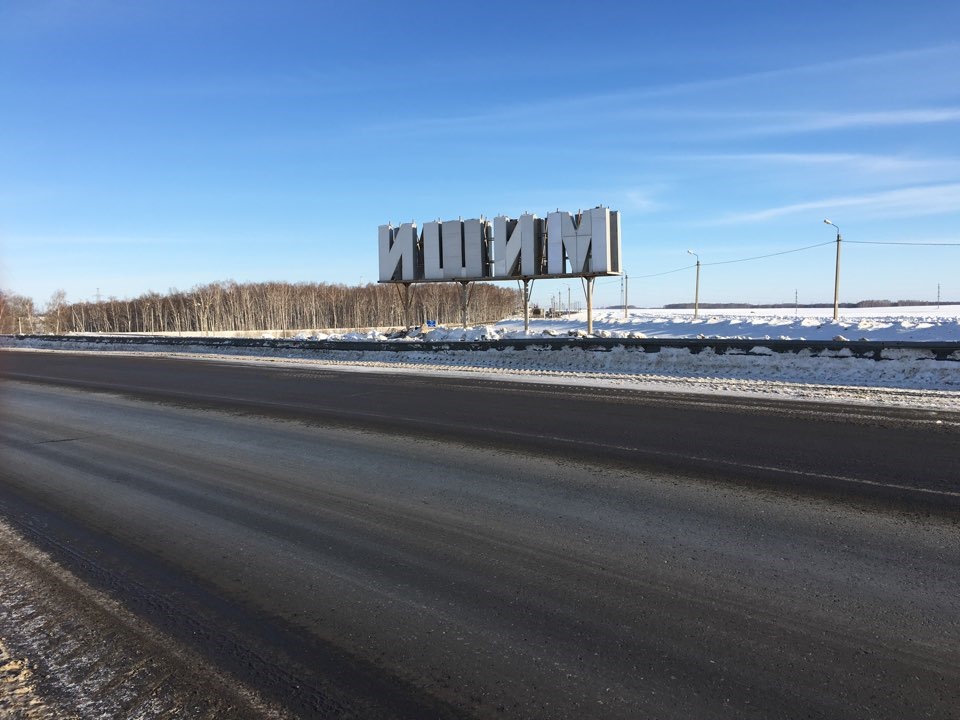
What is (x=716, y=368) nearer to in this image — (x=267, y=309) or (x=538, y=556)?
(x=538, y=556)

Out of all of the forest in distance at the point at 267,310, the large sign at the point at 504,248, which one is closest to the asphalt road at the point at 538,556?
the large sign at the point at 504,248

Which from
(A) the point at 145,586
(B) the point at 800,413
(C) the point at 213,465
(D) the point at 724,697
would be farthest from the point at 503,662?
(B) the point at 800,413

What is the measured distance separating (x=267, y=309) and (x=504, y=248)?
76927 mm

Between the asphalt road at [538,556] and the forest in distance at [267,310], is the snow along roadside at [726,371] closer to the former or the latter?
the asphalt road at [538,556]

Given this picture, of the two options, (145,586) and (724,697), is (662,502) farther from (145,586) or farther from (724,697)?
(145,586)

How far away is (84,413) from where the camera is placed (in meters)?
12.4

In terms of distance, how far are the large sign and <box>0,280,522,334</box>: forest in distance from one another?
5916 centimetres

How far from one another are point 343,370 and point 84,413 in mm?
8869

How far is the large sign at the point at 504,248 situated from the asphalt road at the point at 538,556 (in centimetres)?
2484

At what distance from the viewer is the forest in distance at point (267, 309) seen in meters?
102

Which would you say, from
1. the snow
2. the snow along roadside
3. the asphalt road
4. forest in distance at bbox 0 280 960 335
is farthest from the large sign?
forest in distance at bbox 0 280 960 335

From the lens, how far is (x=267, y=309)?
104438 mm

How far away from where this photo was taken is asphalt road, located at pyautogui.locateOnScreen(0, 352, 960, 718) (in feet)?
10.4

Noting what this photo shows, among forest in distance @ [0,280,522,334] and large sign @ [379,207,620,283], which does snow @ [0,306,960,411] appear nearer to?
large sign @ [379,207,620,283]
